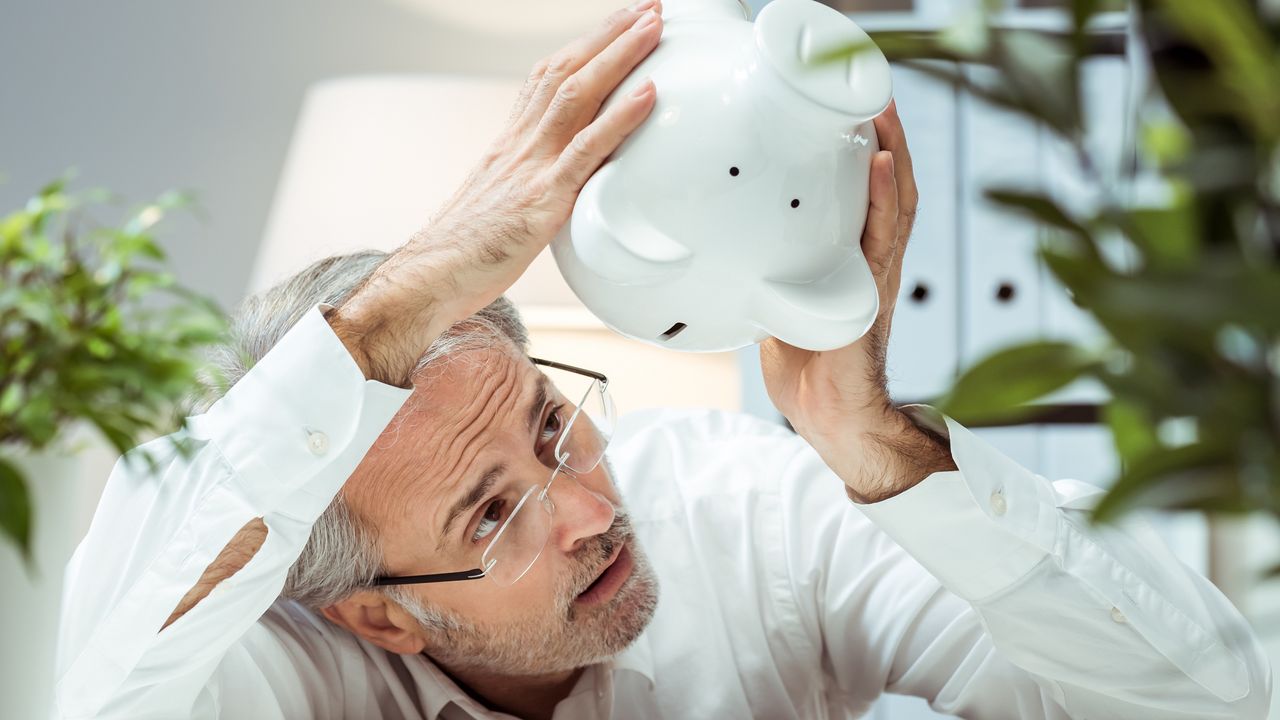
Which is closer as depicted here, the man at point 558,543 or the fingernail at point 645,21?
the fingernail at point 645,21

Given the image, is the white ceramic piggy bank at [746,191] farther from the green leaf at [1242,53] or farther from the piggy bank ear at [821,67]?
the green leaf at [1242,53]

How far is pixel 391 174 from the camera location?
1822 millimetres

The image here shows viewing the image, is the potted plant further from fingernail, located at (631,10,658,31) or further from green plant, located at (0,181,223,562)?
fingernail, located at (631,10,658,31)

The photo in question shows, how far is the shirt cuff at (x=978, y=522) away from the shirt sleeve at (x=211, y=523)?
1.61 ft

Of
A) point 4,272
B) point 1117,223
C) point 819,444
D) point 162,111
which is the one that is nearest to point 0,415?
point 4,272

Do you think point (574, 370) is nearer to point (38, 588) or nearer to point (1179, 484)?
point (38, 588)

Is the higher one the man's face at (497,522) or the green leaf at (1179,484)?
the green leaf at (1179,484)

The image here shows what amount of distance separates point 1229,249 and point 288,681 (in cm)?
121

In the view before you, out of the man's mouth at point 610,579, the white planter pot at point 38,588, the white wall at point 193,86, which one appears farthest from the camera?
Result: the white wall at point 193,86

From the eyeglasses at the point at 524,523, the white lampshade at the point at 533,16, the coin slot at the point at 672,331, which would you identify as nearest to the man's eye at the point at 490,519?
the eyeglasses at the point at 524,523

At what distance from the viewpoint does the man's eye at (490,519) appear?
1312 millimetres

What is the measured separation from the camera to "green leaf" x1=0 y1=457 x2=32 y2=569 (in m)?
0.43

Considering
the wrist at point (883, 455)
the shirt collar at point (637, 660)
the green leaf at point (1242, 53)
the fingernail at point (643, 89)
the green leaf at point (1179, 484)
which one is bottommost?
the shirt collar at point (637, 660)

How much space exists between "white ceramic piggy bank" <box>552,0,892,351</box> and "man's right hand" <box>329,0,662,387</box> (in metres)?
0.03
